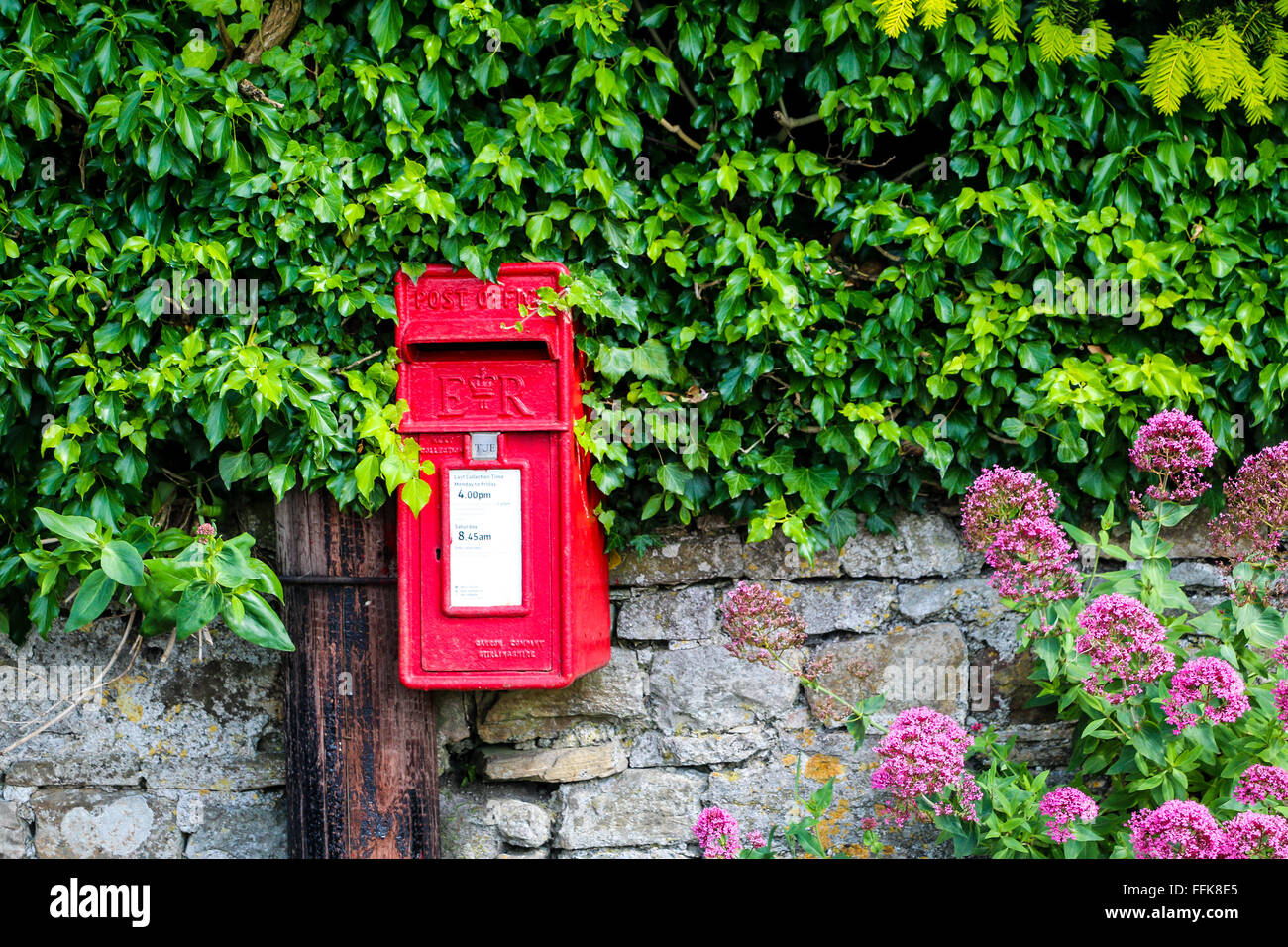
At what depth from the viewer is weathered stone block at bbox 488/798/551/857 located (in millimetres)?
2635

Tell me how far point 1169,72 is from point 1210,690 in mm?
1476

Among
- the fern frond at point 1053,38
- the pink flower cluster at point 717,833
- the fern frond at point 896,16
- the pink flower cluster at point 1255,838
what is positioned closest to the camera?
the pink flower cluster at point 1255,838

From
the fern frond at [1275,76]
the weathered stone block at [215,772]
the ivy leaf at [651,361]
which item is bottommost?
the weathered stone block at [215,772]

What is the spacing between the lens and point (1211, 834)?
68.6 inches

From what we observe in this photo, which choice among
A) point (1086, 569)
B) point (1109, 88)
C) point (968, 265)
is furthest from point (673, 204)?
point (1086, 569)

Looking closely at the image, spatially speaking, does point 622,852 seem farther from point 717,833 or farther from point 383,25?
point 383,25

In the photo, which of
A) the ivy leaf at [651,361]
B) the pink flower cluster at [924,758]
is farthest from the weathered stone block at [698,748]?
the ivy leaf at [651,361]

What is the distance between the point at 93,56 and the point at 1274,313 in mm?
3099

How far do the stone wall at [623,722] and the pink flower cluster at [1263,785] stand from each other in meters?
0.76

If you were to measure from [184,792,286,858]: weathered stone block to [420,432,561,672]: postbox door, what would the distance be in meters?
0.84

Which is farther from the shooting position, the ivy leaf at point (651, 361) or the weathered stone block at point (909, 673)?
the weathered stone block at point (909, 673)

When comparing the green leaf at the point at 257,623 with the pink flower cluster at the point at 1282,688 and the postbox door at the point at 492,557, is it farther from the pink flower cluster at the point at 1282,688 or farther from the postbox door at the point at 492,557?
the pink flower cluster at the point at 1282,688

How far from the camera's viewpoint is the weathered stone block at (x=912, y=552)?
104 inches

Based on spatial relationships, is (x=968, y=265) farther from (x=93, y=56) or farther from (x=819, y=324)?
(x=93, y=56)
